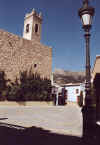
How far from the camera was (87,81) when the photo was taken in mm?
3680

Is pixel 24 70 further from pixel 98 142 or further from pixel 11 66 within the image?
pixel 98 142

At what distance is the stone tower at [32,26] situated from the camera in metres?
29.4

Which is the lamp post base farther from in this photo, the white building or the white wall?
the white wall

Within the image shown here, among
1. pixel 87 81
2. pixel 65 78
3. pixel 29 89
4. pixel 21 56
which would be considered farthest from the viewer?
pixel 65 78

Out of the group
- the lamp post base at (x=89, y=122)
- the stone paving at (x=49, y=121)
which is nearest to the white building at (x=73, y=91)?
the stone paving at (x=49, y=121)

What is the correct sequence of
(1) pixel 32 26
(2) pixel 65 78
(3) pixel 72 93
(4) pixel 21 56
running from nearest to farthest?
(4) pixel 21 56 < (3) pixel 72 93 < (1) pixel 32 26 < (2) pixel 65 78

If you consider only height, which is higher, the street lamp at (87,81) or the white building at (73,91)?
the street lamp at (87,81)

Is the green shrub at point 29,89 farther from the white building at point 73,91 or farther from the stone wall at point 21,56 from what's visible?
the white building at point 73,91

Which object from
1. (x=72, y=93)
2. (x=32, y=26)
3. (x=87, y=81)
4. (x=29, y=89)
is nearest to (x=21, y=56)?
(x=29, y=89)

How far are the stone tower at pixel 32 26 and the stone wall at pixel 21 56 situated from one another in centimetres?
563

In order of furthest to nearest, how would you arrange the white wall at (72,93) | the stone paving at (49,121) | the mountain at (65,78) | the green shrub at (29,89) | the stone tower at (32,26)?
the mountain at (65,78)
the stone tower at (32,26)
the white wall at (72,93)
the green shrub at (29,89)
the stone paving at (49,121)

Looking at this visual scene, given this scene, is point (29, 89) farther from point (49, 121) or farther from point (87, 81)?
point (87, 81)

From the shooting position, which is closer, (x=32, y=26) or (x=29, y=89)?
(x=29, y=89)

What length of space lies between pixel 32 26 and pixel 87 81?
27559mm
